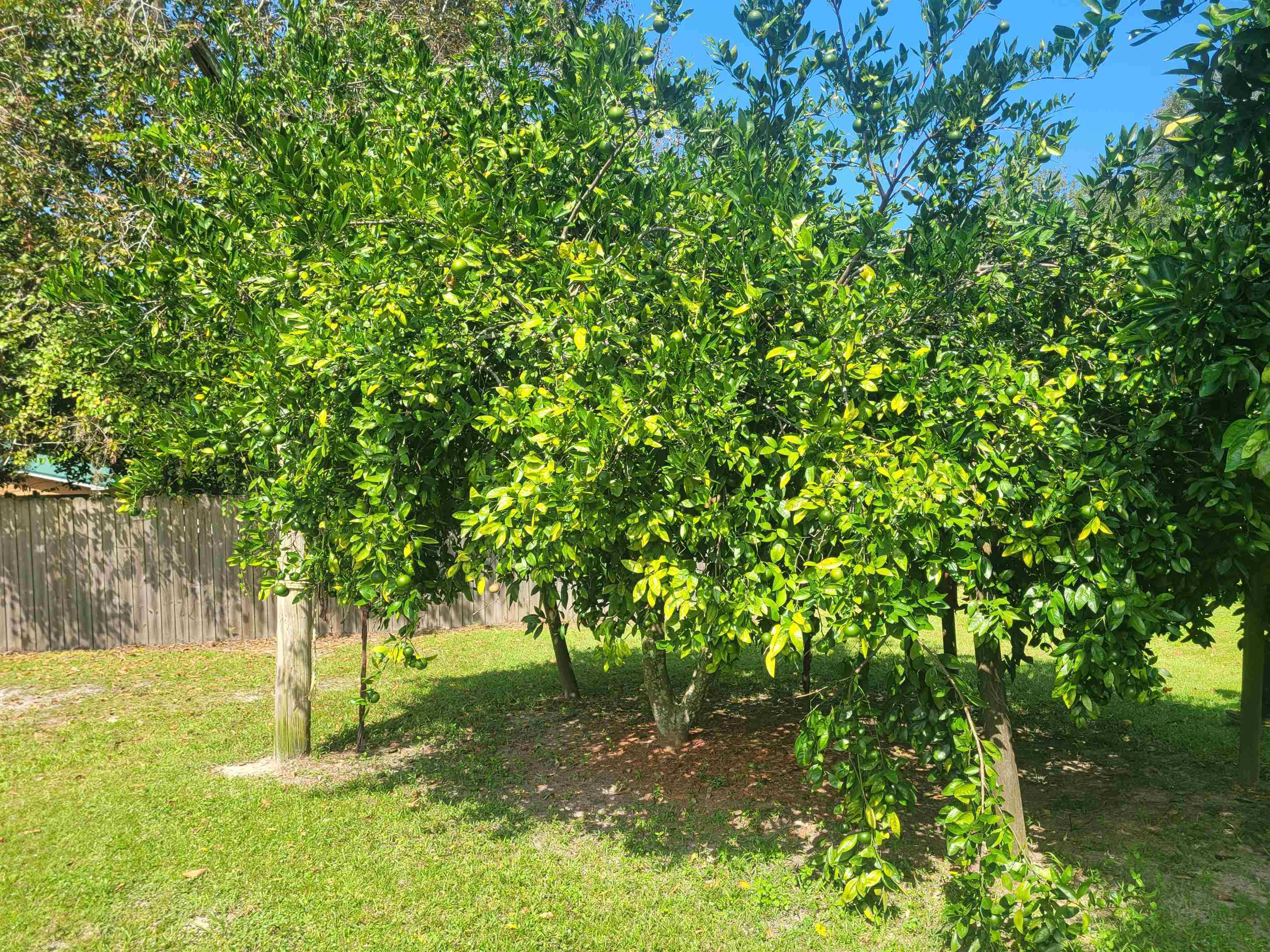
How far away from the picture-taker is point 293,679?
715 centimetres

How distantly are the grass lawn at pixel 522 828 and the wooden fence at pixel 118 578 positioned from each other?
2.60 meters

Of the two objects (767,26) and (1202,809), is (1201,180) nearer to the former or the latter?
(767,26)

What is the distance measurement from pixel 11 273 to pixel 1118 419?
12435 mm

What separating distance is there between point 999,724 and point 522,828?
3179mm

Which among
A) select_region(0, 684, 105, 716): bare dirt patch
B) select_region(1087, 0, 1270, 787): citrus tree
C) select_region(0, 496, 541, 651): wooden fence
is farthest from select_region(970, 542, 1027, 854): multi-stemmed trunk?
select_region(0, 496, 541, 651): wooden fence

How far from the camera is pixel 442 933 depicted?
14.6ft

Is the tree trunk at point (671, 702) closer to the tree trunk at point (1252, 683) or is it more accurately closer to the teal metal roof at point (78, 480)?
the tree trunk at point (1252, 683)

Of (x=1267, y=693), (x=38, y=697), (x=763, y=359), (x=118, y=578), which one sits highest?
(x=763, y=359)

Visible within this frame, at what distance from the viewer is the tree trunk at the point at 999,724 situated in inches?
187

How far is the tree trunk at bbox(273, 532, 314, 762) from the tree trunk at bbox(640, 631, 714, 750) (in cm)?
279

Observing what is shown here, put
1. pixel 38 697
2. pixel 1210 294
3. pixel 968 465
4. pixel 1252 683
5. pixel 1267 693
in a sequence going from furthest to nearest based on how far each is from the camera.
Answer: pixel 38 697, pixel 1267 693, pixel 1252 683, pixel 968 465, pixel 1210 294

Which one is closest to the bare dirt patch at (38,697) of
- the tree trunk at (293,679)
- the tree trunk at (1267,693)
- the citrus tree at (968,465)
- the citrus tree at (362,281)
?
the tree trunk at (293,679)

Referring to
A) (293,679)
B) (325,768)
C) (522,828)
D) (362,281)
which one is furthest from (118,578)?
(362,281)

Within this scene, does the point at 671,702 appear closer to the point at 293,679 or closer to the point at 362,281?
the point at 293,679
